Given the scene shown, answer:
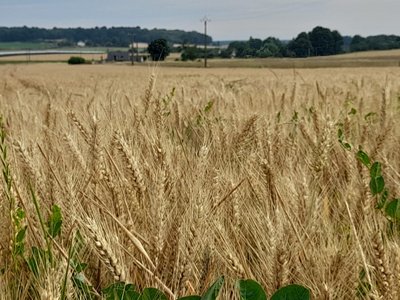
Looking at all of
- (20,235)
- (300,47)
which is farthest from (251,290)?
(300,47)

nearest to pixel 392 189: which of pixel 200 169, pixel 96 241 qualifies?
pixel 200 169

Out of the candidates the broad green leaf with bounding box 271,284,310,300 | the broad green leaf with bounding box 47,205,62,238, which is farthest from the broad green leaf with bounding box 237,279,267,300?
the broad green leaf with bounding box 47,205,62,238

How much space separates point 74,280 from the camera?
2.74ft

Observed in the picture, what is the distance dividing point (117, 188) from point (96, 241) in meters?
0.41

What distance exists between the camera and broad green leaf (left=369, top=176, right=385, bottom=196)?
1245 millimetres

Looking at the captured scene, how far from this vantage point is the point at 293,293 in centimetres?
71

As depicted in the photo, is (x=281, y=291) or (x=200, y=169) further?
(x=200, y=169)

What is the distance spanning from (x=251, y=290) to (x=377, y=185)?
66 cm

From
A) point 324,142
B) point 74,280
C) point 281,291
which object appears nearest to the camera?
point 281,291

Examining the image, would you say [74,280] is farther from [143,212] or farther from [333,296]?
[333,296]

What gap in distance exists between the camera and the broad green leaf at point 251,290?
0.73 meters

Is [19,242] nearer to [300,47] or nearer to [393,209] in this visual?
[393,209]

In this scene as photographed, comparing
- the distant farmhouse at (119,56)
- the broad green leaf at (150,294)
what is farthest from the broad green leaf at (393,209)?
the distant farmhouse at (119,56)

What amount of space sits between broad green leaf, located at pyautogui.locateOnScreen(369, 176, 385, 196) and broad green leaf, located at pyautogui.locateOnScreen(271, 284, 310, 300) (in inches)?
24.5
